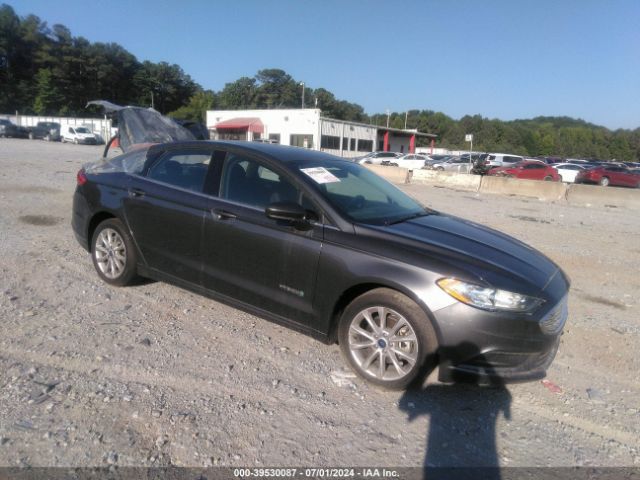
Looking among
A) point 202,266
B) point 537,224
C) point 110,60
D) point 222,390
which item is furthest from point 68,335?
point 110,60

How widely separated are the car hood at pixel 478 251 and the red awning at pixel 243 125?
48803mm

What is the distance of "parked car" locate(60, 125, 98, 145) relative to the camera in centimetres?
4391

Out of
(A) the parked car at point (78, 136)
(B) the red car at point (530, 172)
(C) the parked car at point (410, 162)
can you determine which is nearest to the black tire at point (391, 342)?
(B) the red car at point (530, 172)

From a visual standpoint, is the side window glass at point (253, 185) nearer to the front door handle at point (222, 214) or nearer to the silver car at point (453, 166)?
the front door handle at point (222, 214)

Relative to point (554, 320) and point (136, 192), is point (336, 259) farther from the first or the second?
point (136, 192)

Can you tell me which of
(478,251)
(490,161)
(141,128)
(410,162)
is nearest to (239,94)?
(410,162)

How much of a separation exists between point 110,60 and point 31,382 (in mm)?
99690

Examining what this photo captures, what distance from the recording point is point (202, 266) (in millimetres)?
3938

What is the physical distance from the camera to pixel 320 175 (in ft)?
12.5

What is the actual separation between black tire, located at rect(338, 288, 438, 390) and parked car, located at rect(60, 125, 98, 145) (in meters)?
47.4

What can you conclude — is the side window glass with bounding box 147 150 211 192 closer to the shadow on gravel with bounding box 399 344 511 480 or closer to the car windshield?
the car windshield

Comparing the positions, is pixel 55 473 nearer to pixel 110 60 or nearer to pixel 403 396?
pixel 403 396

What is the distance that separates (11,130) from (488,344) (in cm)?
5504

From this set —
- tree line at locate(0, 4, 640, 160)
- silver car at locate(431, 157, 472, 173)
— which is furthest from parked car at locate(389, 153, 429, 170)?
tree line at locate(0, 4, 640, 160)
